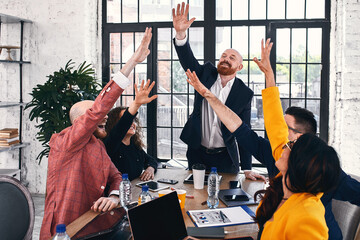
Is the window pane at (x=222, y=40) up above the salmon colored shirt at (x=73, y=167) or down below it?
above

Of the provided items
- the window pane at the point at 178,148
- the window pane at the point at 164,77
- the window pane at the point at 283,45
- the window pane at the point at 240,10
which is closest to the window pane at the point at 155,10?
the window pane at the point at 164,77

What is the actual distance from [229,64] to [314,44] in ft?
5.95

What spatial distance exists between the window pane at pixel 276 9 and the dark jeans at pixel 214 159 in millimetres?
2305

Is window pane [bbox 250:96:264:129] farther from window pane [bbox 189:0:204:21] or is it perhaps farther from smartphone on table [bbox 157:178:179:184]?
smartphone on table [bbox 157:178:179:184]

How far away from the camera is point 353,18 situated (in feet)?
13.3

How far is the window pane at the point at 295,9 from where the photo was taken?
4.36 meters

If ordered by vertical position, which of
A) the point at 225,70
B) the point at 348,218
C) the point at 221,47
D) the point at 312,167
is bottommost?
the point at 348,218

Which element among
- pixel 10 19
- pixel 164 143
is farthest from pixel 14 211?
pixel 10 19

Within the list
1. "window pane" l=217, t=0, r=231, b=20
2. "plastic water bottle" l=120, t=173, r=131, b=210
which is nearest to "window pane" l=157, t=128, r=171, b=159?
"window pane" l=217, t=0, r=231, b=20

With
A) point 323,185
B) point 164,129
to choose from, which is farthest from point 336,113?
point 323,185

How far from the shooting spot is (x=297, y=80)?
4.44 metres

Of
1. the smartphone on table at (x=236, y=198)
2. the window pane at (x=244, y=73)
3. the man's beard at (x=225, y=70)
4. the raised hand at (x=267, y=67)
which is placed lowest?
the smartphone on table at (x=236, y=198)

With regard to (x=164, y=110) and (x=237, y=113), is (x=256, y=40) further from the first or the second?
(x=237, y=113)

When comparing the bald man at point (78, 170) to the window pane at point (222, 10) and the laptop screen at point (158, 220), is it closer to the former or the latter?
the laptop screen at point (158, 220)
